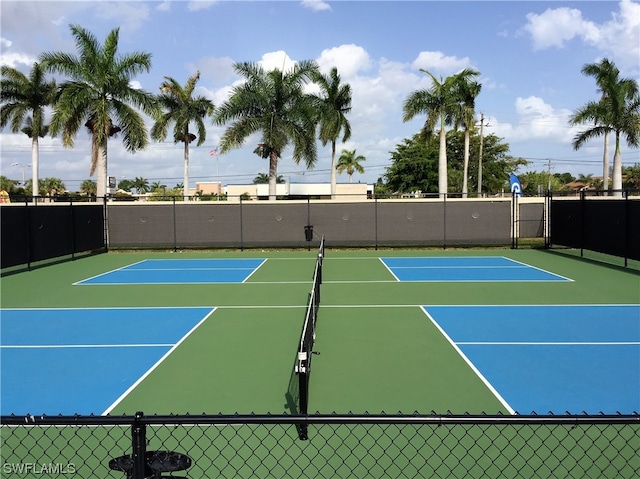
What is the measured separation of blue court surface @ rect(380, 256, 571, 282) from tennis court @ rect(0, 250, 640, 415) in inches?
6.5

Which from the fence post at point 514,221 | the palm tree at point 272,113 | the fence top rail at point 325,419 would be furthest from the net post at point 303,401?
the palm tree at point 272,113

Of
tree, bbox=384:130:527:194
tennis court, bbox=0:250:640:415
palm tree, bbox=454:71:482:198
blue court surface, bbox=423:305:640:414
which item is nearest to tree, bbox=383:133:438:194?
tree, bbox=384:130:527:194

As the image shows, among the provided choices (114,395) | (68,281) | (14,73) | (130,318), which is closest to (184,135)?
(14,73)

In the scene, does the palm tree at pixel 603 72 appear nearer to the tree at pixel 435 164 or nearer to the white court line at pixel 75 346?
the tree at pixel 435 164

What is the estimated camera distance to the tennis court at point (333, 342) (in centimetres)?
724

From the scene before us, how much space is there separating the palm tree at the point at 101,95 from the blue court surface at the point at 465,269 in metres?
16.6

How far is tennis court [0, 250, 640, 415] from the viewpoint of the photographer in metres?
7.24

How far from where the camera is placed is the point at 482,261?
73.6 feet

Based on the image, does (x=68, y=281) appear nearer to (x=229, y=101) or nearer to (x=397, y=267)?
(x=397, y=267)

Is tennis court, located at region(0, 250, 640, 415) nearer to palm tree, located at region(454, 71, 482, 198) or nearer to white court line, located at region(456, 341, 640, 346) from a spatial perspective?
white court line, located at region(456, 341, 640, 346)

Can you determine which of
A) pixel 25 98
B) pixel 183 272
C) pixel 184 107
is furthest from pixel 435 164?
pixel 183 272

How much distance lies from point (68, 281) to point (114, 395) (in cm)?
1152

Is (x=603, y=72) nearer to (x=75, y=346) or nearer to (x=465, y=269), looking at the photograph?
(x=465, y=269)

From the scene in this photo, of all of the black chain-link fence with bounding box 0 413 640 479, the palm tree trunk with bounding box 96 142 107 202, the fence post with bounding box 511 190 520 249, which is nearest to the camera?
the black chain-link fence with bounding box 0 413 640 479
